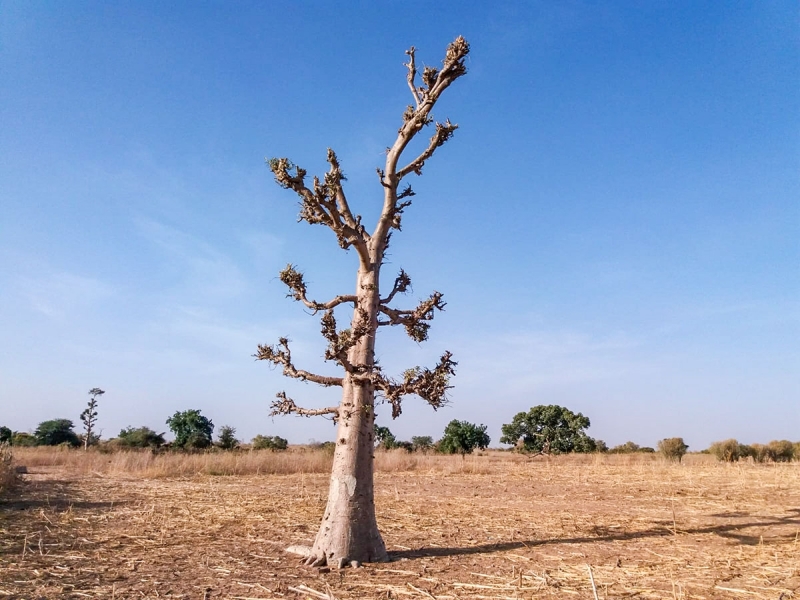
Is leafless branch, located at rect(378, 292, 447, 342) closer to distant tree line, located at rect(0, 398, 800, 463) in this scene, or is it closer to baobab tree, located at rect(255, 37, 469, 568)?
baobab tree, located at rect(255, 37, 469, 568)

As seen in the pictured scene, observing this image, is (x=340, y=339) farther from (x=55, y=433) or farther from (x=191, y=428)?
(x=55, y=433)

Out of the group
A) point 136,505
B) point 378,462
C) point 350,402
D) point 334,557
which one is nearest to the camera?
point 334,557

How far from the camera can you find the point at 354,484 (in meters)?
6.29

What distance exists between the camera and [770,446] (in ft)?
90.3

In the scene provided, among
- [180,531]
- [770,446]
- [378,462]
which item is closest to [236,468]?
[378,462]

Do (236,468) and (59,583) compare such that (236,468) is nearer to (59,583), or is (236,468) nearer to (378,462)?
(378,462)

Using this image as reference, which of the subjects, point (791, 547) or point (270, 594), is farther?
point (791, 547)

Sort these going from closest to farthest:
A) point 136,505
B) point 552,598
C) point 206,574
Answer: point 552,598 → point 206,574 → point 136,505

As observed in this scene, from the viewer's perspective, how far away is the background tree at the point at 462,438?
1518 inches

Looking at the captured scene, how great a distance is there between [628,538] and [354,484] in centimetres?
389

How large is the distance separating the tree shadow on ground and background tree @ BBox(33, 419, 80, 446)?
44.6 meters

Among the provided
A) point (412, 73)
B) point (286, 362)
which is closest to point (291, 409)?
point (286, 362)

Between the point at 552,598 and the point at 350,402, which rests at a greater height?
the point at 350,402

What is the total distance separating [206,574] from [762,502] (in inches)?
419
